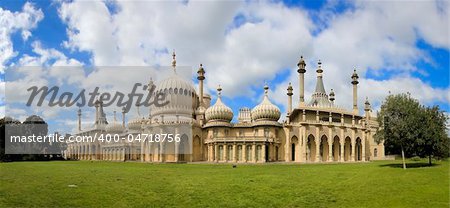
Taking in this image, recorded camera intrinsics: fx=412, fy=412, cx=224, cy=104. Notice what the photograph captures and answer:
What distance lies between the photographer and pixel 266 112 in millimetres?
67375

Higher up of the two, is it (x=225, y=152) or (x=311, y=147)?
(x=311, y=147)

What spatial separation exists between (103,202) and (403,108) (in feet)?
108

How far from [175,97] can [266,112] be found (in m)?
17.0

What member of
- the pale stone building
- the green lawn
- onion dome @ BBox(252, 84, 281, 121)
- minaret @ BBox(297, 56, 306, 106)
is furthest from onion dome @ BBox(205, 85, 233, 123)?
the green lawn

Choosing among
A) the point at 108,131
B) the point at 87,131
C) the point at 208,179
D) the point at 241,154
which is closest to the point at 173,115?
the point at 241,154

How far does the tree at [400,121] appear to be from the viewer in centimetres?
4191

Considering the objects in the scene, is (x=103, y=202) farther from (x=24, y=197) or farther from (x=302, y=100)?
(x=302, y=100)

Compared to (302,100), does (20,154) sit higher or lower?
lower

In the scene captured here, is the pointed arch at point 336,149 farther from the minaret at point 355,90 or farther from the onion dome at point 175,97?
the onion dome at point 175,97

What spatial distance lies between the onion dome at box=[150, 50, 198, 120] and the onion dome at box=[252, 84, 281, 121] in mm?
12416

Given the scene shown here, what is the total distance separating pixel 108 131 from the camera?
111m

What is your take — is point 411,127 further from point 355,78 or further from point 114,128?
point 114,128

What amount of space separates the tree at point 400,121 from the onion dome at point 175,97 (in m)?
37.1

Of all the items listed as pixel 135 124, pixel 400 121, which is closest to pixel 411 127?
pixel 400 121
